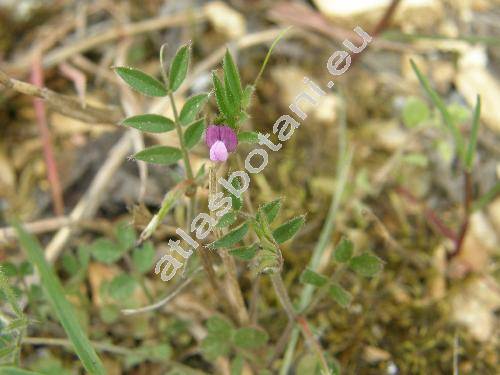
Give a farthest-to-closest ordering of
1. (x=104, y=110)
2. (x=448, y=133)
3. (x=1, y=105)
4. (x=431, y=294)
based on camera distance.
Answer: (x=1, y=105) → (x=448, y=133) → (x=431, y=294) → (x=104, y=110)

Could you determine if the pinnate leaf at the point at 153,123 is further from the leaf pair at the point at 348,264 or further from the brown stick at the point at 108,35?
the brown stick at the point at 108,35

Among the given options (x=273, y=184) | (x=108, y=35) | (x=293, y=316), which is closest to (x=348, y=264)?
(x=293, y=316)

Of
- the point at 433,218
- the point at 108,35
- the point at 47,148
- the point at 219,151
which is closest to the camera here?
the point at 219,151

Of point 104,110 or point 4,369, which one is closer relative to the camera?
point 4,369

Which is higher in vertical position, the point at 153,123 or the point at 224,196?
the point at 153,123

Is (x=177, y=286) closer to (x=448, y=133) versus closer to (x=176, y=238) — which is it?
(x=176, y=238)

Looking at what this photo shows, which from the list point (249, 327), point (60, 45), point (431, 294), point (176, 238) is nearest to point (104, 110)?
point (176, 238)

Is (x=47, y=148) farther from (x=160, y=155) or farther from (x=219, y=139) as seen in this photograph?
(x=219, y=139)
